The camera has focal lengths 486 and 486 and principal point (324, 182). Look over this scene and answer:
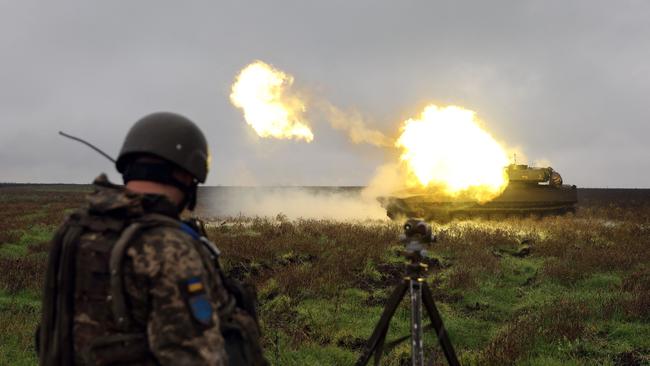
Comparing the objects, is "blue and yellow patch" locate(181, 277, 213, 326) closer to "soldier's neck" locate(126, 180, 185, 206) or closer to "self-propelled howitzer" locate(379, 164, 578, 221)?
"soldier's neck" locate(126, 180, 185, 206)

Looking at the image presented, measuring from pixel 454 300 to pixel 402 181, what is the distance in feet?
60.8

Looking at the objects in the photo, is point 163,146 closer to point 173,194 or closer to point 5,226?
point 173,194

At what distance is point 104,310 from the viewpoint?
249 centimetres

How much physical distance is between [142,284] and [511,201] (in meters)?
26.3

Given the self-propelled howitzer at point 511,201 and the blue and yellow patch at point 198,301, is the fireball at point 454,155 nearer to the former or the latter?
the self-propelled howitzer at point 511,201

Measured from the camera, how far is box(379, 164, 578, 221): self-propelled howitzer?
80.9 ft

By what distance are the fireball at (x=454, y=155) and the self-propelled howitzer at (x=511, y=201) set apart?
0.56m

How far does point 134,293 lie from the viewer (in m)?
2.39

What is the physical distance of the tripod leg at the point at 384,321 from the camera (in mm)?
4941

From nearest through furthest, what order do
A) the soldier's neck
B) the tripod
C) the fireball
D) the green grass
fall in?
the soldier's neck → the tripod → the green grass → the fireball

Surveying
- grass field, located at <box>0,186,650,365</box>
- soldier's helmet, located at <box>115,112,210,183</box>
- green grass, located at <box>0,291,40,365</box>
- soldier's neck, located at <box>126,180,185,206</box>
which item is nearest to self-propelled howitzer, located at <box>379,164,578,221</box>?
grass field, located at <box>0,186,650,365</box>

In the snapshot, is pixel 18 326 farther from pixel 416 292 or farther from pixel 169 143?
pixel 169 143

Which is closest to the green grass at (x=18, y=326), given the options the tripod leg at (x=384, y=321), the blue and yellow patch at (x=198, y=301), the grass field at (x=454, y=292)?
the grass field at (x=454, y=292)

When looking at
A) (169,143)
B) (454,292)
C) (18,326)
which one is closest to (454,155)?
(454,292)
